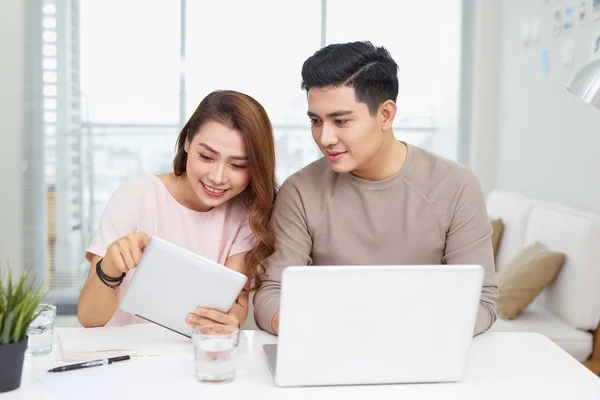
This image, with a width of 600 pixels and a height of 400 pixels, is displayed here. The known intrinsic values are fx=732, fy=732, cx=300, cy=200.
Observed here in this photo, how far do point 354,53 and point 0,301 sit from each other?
1.01 m

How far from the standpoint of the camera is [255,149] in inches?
68.3

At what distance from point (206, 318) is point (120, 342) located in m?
0.19

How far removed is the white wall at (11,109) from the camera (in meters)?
4.13

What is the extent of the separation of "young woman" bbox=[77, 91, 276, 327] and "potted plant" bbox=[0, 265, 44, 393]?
1.27ft

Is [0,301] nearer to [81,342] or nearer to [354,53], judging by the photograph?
[81,342]

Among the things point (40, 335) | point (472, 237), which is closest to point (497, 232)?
point (472, 237)

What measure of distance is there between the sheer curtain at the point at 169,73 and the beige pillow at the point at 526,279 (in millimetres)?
1796

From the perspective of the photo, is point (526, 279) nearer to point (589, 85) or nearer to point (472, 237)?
point (472, 237)

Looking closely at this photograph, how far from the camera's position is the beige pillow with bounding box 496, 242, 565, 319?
2.70 meters

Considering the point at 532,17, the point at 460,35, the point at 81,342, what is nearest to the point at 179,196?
the point at 81,342

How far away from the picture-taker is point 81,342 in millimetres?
1444

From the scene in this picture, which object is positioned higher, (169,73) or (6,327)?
(169,73)

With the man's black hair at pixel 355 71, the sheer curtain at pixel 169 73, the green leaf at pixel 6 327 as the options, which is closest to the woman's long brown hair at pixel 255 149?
the man's black hair at pixel 355 71

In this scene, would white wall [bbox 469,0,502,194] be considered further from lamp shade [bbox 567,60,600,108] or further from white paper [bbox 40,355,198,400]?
white paper [bbox 40,355,198,400]
